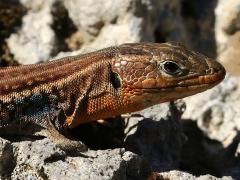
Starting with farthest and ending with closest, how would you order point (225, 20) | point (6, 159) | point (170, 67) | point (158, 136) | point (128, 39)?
point (225, 20), point (128, 39), point (158, 136), point (170, 67), point (6, 159)

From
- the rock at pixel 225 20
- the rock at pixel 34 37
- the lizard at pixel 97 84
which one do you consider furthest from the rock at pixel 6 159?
the rock at pixel 225 20

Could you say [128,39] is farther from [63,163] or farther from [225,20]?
[63,163]

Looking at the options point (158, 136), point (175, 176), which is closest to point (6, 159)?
point (175, 176)

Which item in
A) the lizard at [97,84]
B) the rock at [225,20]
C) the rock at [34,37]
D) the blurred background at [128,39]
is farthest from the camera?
the rock at [225,20]

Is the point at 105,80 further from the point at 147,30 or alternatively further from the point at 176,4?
the point at 176,4

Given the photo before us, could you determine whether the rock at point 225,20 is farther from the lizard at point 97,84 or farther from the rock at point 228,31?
the lizard at point 97,84
